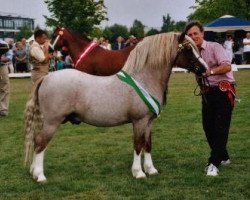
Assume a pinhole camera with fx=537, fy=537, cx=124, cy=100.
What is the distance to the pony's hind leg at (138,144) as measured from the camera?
735 centimetres

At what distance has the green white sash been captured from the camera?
726 centimetres

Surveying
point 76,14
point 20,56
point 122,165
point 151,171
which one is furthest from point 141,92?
point 76,14

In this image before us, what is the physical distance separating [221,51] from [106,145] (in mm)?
3438

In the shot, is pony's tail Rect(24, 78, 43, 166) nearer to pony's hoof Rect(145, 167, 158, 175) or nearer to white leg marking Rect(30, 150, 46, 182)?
white leg marking Rect(30, 150, 46, 182)

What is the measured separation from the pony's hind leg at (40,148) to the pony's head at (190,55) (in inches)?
78.0

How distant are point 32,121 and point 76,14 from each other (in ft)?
174

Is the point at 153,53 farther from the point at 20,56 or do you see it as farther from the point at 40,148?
the point at 20,56

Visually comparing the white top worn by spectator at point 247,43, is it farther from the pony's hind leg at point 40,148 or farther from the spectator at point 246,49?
the pony's hind leg at point 40,148

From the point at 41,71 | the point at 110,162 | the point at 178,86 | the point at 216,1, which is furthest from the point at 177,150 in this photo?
the point at 216,1

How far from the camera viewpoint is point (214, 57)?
7508 millimetres

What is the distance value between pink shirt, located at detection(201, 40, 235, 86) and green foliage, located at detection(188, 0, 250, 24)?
52446mm

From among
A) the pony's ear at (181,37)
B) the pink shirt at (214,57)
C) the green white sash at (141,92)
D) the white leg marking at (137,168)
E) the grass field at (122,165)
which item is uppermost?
the pony's ear at (181,37)

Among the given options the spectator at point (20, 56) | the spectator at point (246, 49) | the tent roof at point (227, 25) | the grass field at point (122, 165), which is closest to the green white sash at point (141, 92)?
the grass field at point (122, 165)

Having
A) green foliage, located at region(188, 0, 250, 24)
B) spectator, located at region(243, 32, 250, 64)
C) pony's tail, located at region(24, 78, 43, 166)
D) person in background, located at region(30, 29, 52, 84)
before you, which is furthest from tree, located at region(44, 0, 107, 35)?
pony's tail, located at region(24, 78, 43, 166)
